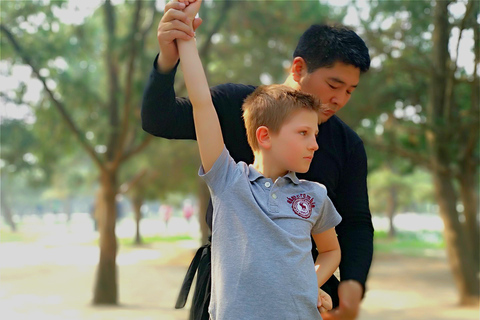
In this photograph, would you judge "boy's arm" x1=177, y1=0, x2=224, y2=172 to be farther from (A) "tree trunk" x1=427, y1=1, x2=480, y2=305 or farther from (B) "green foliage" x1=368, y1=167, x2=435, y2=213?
(B) "green foliage" x1=368, y1=167, x2=435, y2=213

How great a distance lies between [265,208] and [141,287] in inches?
583

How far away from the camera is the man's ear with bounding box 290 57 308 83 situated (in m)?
2.11

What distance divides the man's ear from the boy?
29 cm

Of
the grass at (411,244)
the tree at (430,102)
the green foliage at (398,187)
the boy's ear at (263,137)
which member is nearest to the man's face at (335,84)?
the boy's ear at (263,137)

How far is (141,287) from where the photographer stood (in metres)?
16.0

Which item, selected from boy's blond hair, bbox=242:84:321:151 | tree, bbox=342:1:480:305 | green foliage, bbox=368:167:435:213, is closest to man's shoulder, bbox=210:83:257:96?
boy's blond hair, bbox=242:84:321:151

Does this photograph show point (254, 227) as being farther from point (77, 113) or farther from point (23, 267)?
point (23, 267)

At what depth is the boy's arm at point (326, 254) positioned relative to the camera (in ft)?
6.01

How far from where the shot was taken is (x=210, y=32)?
11328 mm

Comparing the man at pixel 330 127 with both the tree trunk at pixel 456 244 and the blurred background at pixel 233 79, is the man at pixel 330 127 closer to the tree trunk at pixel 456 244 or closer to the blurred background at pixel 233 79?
the blurred background at pixel 233 79

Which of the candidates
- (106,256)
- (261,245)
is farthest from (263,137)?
(106,256)

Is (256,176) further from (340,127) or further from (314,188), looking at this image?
(340,127)

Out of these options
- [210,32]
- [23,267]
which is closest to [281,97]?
[210,32]

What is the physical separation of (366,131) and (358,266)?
13075 millimetres
